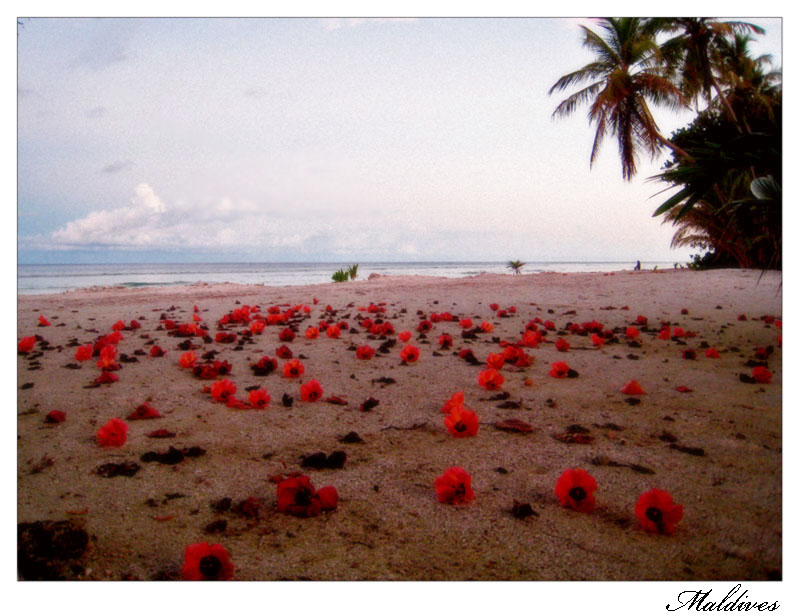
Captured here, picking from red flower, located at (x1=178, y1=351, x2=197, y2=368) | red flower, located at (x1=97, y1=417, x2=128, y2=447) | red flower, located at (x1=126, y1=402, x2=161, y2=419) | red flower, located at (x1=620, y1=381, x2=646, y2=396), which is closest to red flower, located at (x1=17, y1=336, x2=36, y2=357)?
red flower, located at (x1=178, y1=351, x2=197, y2=368)

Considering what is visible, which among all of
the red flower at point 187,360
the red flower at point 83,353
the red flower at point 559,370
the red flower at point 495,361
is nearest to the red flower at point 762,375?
the red flower at point 559,370

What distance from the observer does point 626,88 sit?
15.0 m

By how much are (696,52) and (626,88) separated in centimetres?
199

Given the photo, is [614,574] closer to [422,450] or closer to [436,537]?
[436,537]

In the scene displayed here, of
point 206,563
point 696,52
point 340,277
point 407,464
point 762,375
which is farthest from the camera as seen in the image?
point 340,277

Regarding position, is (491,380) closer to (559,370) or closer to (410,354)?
(559,370)

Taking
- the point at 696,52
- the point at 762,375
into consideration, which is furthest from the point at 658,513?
the point at 696,52

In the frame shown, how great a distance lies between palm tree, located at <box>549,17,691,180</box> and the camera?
48.6 ft

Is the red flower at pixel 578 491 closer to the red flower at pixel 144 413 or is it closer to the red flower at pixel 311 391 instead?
the red flower at pixel 311 391

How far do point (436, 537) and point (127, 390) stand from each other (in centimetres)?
226

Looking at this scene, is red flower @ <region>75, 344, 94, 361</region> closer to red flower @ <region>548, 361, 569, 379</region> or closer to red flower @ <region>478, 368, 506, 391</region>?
red flower @ <region>478, 368, 506, 391</region>

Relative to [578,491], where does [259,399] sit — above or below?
above

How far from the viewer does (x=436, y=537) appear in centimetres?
157

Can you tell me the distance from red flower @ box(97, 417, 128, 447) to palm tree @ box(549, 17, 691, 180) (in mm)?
15631
